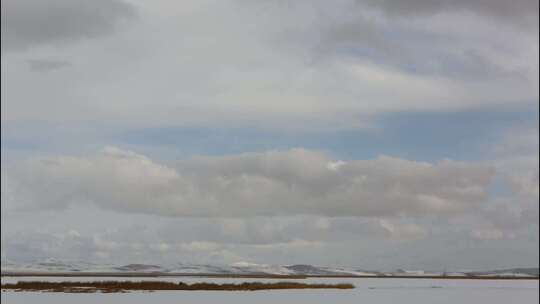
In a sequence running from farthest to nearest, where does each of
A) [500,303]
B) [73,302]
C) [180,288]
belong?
[180,288] < [500,303] < [73,302]

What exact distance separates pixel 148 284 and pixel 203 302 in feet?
139

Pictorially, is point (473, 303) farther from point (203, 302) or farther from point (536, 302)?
point (203, 302)

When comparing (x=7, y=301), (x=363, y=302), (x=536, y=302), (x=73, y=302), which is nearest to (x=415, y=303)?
(x=363, y=302)

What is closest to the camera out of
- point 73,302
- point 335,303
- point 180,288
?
point 73,302

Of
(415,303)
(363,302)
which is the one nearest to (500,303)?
(415,303)

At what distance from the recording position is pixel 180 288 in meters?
114

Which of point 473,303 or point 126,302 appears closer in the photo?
point 126,302

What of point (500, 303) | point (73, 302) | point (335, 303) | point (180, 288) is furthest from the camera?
point (180, 288)

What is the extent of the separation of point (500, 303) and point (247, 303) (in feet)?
113

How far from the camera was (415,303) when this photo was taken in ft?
283

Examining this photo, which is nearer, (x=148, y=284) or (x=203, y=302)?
(x=203, y=302)

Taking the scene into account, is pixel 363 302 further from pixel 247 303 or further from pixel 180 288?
pixel 180 288

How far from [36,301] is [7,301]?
3.43 metres

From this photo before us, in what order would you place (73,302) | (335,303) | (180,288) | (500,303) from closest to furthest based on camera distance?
1. (73,302)
2. (335,303)
3. (500,303)
4. (180,288)
